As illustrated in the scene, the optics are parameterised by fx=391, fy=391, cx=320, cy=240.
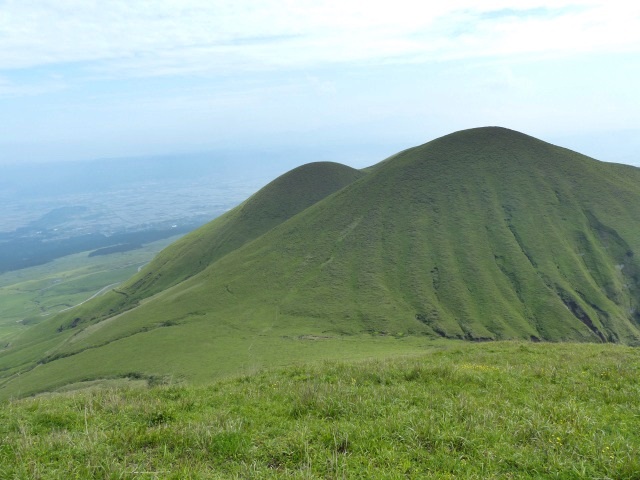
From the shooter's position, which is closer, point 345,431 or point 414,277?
point 345,431

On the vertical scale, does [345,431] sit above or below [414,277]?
above

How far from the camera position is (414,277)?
392ft

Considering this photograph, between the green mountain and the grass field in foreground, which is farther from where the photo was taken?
the green mountain

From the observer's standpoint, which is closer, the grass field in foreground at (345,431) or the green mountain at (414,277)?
the grass field in foreground at (345,431)

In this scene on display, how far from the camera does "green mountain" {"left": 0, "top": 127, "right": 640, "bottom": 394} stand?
99.1 metres

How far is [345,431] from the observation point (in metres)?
11.6

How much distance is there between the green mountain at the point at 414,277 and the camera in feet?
325

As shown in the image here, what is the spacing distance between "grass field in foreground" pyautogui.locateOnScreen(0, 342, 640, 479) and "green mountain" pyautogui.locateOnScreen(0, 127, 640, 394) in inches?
2591

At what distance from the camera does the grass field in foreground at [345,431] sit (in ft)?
32.3

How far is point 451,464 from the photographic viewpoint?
10055 millimetres

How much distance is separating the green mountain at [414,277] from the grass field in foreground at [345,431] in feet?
216

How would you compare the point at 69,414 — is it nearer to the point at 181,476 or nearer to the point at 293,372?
the point at 181,476

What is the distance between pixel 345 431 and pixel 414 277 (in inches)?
4394

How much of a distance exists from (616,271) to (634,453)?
13526 centimetres
